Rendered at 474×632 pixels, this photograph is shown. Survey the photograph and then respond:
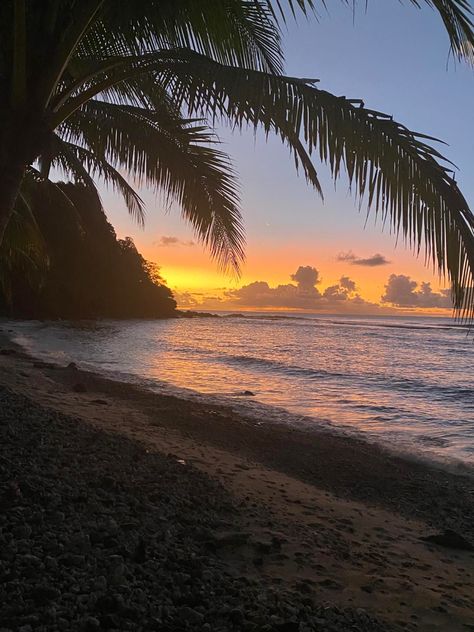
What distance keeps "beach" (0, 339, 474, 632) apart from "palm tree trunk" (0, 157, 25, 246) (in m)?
1.78

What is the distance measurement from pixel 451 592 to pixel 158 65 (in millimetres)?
4332

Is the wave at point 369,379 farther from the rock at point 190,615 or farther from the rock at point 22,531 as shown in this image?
the rock at point 22,531

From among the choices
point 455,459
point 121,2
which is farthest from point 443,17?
point 455,459

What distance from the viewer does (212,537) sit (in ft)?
10.2

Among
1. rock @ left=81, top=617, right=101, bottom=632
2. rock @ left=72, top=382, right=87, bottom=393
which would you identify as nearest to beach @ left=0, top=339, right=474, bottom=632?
rock @ left=81, top=617, right=101, bottom=632

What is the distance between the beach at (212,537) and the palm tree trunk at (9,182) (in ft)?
5.84

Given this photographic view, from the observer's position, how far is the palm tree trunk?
321 cm

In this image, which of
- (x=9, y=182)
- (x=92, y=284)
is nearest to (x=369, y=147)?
(x=9, y=182)

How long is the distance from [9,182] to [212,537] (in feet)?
8.74

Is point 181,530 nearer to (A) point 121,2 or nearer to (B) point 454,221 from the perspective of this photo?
(B) point 454,221

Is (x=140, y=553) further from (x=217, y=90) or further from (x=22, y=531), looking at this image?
(x=217, y=90)

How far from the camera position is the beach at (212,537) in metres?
2.16

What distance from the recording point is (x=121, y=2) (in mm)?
3709

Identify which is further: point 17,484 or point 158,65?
point 158,65
